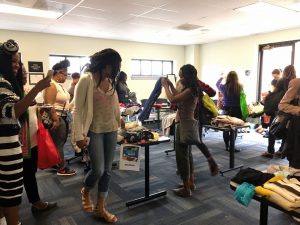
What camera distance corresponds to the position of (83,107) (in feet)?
6.22

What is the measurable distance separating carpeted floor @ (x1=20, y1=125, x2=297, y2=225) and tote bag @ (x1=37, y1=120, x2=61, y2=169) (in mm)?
480

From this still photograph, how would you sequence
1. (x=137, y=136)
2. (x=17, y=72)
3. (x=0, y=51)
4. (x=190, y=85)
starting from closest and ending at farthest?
(x=0, y=51) < (x=17, y=72) < (x=137, y=136) < (x=190, y=85)

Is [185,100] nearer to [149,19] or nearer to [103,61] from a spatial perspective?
[103,61]

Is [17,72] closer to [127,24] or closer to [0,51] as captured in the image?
[0,51]

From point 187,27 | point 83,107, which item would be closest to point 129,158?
point 83,107

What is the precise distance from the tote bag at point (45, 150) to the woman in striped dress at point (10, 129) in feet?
2.36

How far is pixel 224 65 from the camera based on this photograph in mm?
7562

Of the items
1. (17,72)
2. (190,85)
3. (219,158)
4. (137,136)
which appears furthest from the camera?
(219,158)

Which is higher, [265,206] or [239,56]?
[239,56]

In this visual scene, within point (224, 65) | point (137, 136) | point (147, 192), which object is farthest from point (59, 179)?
point (224, 65)

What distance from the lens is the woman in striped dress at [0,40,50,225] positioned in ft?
4.58

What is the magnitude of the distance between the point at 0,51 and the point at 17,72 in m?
0.18

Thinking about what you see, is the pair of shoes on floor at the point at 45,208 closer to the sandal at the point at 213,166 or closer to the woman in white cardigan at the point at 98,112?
the woman in white cardigan at the point at 98,112

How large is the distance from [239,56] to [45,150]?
244 inches
